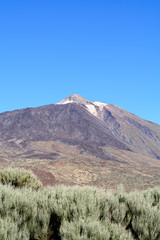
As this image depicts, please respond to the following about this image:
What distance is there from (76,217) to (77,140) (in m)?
88.3

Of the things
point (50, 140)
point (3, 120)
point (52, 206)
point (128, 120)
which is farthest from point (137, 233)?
point (128, 120)

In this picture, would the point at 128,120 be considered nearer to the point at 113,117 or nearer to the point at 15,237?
the point at 113,117

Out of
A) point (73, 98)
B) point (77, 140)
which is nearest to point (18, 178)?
point (77, 140)

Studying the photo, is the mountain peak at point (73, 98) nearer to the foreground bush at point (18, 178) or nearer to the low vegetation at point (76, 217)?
the foreground bush at point (18, 178)

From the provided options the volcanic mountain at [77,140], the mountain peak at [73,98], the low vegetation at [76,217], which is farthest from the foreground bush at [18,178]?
the mountain peak at [73,98]

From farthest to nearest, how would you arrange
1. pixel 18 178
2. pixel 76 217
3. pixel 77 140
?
pixel 77 140 < pixel 18 178 < pixel 76 217

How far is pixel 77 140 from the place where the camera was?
9269 cm

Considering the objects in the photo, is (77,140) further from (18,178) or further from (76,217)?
(76,217)

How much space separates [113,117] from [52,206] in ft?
450

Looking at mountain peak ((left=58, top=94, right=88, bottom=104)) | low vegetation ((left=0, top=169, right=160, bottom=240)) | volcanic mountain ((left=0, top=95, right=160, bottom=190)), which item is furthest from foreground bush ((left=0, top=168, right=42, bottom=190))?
mountain peak ((left=58, top=94, right=88, bottom=104))

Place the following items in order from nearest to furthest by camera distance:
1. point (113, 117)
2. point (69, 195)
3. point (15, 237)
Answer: point (15, 237)
point (69, 195)
point (113, 117)

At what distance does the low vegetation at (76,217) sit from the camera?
13.0 ft

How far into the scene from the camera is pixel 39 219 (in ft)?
16.0

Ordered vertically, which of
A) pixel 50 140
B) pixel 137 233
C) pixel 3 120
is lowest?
pixel 137 233
